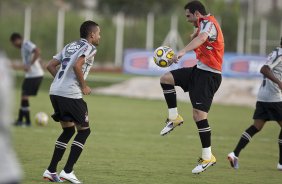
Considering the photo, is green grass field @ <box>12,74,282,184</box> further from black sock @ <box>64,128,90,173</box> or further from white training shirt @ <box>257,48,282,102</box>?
white training shirt @ <box>257,48,282,102</box>

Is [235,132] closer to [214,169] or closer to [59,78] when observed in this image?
[214,169]

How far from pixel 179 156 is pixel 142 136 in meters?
3.99

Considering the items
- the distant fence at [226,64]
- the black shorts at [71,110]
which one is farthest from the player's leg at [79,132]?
the distant fence at [226,64]

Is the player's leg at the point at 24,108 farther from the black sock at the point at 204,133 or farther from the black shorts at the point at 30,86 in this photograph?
the black sock at the point at 204,133

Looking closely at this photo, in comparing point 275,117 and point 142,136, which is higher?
point 275,117

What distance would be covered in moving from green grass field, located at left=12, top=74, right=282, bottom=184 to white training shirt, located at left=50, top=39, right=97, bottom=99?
1.27 metres

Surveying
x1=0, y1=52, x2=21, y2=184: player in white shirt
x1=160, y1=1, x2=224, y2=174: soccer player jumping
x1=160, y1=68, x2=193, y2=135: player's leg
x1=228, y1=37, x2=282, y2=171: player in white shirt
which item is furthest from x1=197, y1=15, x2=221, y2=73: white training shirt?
x1=0, y1=52, x2=21, y2=184: player in white shirt

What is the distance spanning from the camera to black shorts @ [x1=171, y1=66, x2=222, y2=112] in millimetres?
12305

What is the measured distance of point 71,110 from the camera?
35.9ft

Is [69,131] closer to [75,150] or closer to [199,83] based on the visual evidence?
[75,150]

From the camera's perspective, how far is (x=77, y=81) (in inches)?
432

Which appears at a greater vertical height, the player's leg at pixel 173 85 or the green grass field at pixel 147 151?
the player's leg at pixel 173 85

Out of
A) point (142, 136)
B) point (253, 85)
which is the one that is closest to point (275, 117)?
point (142, 136)

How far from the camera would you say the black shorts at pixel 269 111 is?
13.8 m
